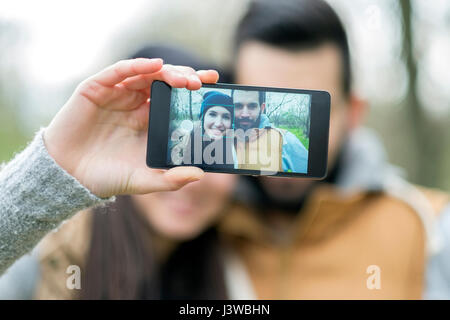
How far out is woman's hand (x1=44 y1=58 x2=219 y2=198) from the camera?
729 mm

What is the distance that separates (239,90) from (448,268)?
108 cm

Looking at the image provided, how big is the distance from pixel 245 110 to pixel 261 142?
7 centimetres

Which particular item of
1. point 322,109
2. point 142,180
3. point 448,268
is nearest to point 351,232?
point 448,268

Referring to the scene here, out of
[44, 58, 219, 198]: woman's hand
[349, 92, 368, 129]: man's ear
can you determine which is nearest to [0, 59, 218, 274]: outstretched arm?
[44, 58, 219, 198]: woman's hand

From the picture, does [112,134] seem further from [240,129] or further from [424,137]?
[424,137]

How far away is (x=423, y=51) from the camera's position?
2.54 m

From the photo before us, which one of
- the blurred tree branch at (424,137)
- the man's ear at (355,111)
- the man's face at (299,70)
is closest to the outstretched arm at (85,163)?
the man's face at (299,70)

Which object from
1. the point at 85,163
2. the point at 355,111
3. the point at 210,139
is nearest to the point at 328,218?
A: the point at 355,111

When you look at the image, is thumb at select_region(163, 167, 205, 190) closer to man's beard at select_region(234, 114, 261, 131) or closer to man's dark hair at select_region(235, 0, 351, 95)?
man's beard at select_region(234, 114, 261, 131)

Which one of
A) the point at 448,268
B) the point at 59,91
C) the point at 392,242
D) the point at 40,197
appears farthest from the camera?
the point at 59,91

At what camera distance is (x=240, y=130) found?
77 cm

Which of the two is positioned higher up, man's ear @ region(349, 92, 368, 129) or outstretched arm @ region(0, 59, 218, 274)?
man's ear @ region(349, 92, 368, 129)
